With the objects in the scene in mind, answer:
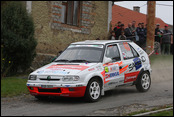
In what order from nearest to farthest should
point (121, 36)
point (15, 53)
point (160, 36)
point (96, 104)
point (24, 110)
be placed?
point (24, 110), point (96, 104), point (15, 53), point (121, 36), point (160, 36)

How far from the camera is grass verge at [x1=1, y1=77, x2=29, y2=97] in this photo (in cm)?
1067

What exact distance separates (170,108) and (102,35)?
1389 cm

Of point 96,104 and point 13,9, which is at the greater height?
point 13,9

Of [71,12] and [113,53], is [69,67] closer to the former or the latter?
[113,53]

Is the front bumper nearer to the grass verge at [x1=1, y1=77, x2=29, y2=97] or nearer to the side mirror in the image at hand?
the side mirror

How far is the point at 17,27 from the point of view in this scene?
48.1 feet

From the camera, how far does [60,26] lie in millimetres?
18672

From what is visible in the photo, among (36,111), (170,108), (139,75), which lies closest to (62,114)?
(36,111)

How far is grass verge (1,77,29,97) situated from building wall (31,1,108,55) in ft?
15.7

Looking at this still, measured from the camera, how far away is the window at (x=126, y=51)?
10.8 metres

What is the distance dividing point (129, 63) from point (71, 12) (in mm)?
9702

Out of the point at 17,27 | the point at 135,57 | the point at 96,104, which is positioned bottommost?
the point at 96,104

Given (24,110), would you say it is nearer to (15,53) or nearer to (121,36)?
(15,53)

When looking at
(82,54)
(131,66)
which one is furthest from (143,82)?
(82,54)
